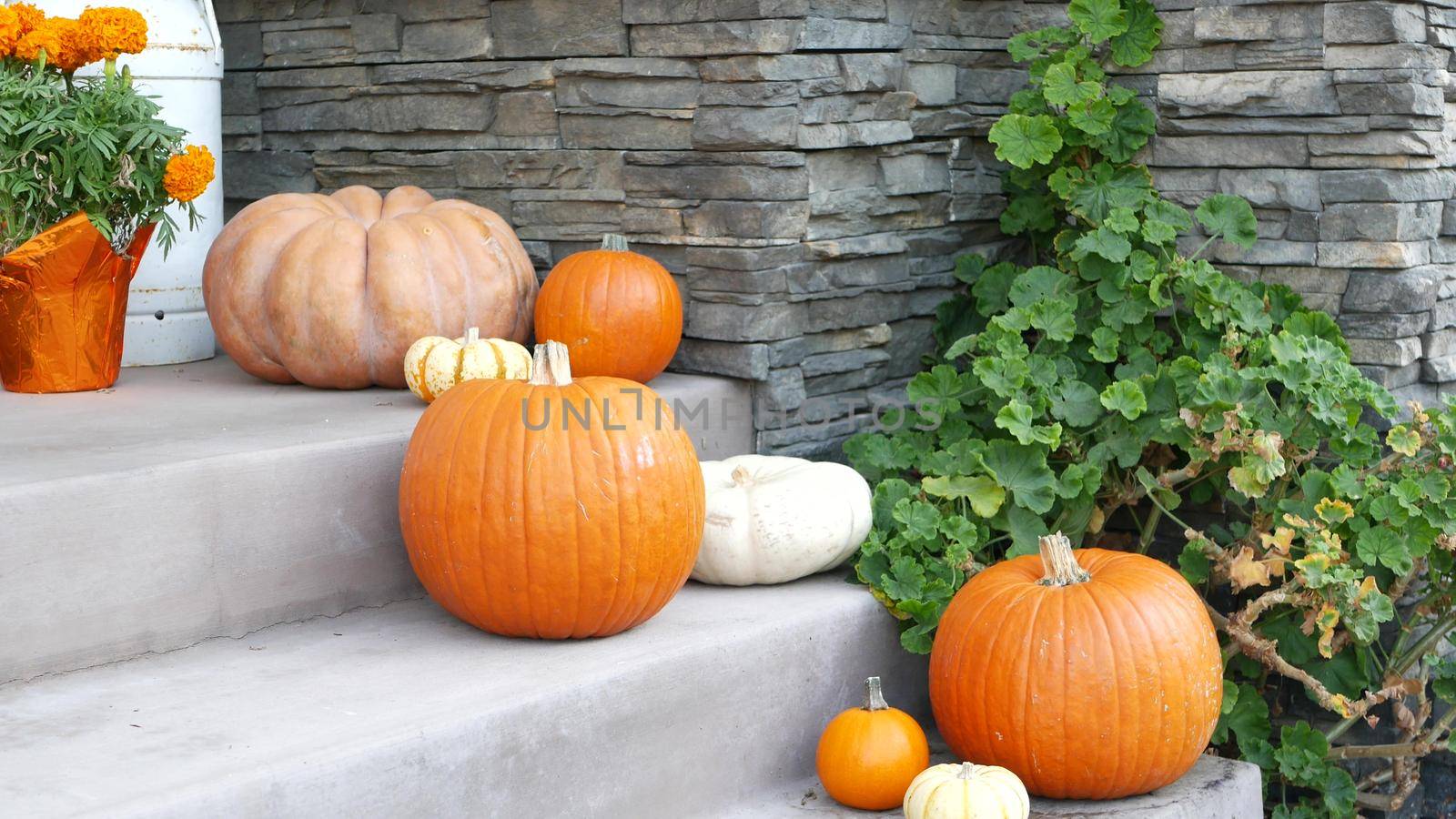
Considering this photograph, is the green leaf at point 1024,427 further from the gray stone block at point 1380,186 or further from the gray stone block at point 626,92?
the gray stone block at point 626,92

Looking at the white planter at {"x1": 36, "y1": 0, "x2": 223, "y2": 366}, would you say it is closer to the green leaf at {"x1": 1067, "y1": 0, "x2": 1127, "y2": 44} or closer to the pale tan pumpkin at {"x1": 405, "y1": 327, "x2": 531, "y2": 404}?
the pale tan pumpkin at {"x1": 405, "y1": 327, "x2": 531, "y2": 404}

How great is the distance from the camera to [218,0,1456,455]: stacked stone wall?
293 cm

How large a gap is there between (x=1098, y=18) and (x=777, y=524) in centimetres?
137

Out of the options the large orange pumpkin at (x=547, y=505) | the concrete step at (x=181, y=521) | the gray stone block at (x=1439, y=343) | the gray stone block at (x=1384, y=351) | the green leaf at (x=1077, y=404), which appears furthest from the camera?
the gray stone block at (x=1439, y=343)

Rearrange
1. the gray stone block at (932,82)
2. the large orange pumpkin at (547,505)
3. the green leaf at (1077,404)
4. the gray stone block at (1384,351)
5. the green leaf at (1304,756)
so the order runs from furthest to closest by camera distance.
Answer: the gray stone block at (932,82), the gray stone block at (1384,351), the green leaf at (1077,404), the green leaf at (1304,756), the large orange pumpkin at (547,505)

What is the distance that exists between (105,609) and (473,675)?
57cm

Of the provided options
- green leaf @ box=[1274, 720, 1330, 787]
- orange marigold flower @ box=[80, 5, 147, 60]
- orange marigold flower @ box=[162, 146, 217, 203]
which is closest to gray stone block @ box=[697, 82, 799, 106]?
orange marigold flower @ box=[162, 146, 217, 203]

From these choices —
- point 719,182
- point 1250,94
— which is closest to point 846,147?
point 719,182

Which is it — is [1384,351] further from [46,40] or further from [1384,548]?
[46,40]

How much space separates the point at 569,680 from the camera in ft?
6.83

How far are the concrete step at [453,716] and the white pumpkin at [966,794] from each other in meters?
0.32

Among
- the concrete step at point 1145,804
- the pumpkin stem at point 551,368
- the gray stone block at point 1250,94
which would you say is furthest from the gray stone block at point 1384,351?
the pumpkin stem at point 551,368

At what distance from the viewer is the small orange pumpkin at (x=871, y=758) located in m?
2.25

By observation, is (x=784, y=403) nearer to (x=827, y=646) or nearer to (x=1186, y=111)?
(x=827, y=646)
